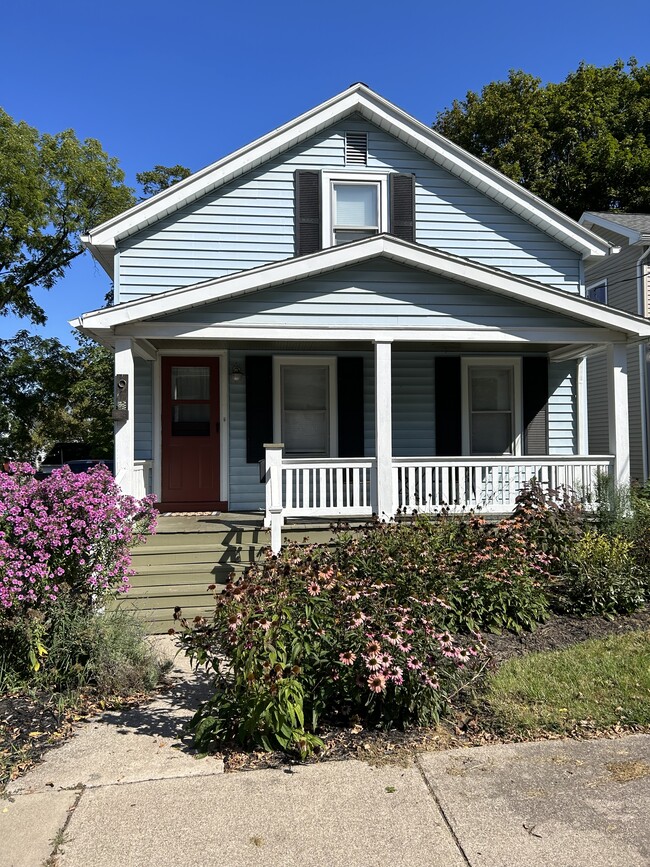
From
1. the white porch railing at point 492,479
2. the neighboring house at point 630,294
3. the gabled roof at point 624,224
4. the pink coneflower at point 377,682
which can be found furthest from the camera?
the neighboring house at point 630,294

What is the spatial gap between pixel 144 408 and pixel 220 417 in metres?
1.12

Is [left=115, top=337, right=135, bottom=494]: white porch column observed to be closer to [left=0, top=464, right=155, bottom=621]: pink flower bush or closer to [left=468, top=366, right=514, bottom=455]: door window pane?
[left=0, top=464, right=155, bottom=621]: pink flower bush

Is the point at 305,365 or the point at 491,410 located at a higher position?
the point at 305,365

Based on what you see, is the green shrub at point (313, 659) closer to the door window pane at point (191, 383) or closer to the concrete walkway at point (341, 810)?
the concrete walkway at point (341, 810)

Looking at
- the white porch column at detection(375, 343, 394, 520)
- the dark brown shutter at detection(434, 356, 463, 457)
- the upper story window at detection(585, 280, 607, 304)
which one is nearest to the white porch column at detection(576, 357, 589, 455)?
the dark brown shutter at detection(434, 356, 463, 457)

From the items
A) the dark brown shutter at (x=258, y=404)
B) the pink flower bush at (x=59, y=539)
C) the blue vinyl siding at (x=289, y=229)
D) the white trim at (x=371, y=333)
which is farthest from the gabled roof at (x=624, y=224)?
the pink flower bush at (x=59, y=539)

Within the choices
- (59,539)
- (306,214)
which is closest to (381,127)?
(306,214)

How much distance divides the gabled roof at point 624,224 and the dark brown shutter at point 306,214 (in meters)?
9.71

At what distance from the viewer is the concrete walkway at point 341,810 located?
107 inches

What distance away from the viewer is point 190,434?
30.7 feet

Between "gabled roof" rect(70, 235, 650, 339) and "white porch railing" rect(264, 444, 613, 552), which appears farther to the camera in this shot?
"white porch railing" rect(264, 444, 613, 552)

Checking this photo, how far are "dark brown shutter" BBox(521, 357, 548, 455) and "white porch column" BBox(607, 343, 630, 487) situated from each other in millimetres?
1561

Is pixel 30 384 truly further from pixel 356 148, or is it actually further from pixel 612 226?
pixel 612 226

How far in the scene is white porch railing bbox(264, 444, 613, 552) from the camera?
7727mm
